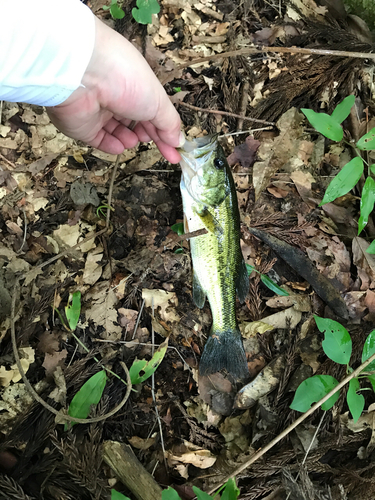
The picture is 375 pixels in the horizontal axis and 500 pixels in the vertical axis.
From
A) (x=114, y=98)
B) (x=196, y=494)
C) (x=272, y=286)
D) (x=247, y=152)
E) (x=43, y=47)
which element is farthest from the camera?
(x=247, y=152)

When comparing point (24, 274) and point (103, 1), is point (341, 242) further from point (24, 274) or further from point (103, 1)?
point (103, 1)

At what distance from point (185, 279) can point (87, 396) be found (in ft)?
3.80

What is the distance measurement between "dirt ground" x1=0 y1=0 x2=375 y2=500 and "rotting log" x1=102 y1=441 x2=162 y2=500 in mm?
108

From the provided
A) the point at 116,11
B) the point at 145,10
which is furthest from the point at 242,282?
the point at 116,11

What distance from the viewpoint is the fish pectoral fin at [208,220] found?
8.75ft

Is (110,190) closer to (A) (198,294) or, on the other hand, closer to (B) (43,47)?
(A) (198,294)

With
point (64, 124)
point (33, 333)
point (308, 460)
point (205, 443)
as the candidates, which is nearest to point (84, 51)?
point (64, 124)

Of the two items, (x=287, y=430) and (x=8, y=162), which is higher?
(x=8, y=162)

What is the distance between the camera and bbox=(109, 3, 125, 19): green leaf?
2988 mm

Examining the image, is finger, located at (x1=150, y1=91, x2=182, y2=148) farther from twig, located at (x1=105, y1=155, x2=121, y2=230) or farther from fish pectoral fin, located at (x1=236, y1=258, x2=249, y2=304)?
fish pectoral fin, located at (x1=236, y1=258, x2=249, y2=304)

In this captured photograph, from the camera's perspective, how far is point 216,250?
8.79 ft

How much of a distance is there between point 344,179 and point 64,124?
2.10 m

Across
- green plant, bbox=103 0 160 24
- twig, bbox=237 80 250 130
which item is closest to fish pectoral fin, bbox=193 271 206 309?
twig, bbox=237 80 250 130

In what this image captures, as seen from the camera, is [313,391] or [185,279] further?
[185,279]
